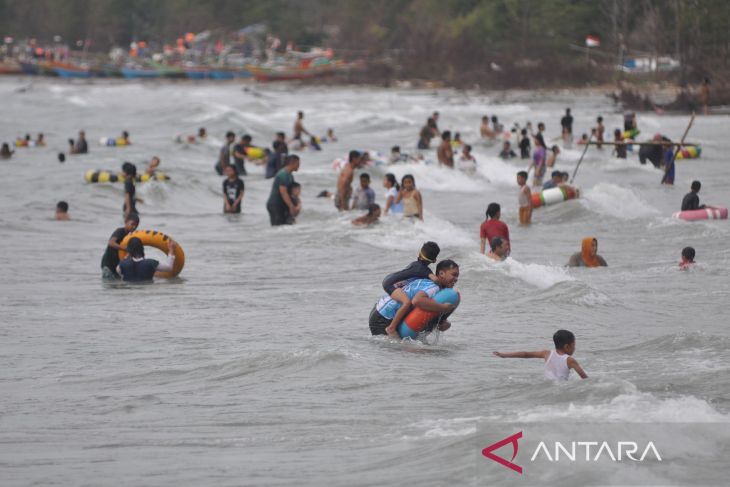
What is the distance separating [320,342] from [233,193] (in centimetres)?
1132

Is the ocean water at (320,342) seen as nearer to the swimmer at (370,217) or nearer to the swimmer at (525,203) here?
the swimmer at (370,217)

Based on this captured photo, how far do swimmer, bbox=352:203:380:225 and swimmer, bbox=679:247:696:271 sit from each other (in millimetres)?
5065

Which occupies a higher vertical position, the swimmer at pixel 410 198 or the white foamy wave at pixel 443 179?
the swimmer at pixel 410 198

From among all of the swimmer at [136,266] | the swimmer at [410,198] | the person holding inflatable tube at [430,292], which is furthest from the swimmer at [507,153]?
the person holding inflatable tube at [430,292]

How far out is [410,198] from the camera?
19000mm

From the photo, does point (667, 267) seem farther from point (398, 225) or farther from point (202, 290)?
point (202, 290)

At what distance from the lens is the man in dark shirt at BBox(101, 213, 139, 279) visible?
1572 centimetres

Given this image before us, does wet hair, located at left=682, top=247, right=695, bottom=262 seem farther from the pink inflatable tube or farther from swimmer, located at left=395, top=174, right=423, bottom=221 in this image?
the pink inflatable tube

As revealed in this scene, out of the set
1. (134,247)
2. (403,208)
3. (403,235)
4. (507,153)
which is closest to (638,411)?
(134,247)

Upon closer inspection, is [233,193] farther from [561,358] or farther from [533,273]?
[561,358]

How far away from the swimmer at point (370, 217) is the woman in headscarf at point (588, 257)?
3.80m

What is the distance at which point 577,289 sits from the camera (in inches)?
560

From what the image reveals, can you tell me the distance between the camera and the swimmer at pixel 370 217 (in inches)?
762

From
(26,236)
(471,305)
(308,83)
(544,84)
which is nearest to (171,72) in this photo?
(308,83)
